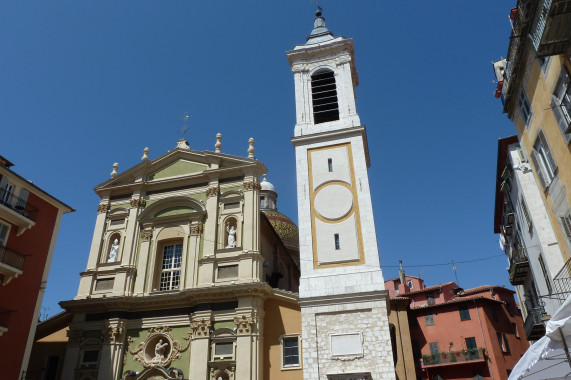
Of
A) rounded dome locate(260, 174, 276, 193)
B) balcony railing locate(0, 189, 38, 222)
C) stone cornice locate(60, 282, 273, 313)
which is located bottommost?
stone cornice locate(60, 282, 273, 313)

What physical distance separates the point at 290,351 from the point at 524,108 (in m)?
12.0

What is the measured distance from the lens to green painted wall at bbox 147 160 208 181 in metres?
23.2

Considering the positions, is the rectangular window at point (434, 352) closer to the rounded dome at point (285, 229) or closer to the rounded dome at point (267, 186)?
the rounded dome at point (285, 229)

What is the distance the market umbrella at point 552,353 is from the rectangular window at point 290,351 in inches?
370

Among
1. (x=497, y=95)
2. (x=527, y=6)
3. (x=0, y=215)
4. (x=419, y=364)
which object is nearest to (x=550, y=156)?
(x=527, y=6)

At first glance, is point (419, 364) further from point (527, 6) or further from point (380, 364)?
point (527, 6)

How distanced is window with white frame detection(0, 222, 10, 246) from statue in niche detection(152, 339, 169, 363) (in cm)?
709

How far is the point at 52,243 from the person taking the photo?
18.9m

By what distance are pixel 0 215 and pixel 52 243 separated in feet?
8.82

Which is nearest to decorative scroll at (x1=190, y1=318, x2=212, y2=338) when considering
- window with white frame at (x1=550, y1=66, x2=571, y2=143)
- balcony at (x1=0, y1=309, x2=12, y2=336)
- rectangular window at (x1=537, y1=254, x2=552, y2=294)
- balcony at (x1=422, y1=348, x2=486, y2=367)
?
balcony at (x1=0, y1=309, x2=12, y2=336)

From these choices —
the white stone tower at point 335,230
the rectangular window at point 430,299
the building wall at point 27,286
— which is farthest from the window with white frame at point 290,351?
the rectangular window at point 430,299

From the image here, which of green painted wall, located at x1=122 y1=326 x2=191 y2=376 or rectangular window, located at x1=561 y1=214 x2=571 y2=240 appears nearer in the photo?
rectangular window, located at x1=561 y1=214 x2=571 y2=240

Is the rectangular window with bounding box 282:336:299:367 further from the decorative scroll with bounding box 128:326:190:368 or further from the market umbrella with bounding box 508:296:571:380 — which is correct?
the market umbrella with bounding box 508:296:571:380

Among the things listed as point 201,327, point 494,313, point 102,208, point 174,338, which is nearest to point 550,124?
point 201,327
